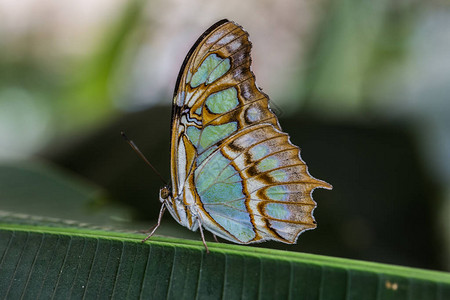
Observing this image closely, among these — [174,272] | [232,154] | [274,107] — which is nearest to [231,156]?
[232,154]

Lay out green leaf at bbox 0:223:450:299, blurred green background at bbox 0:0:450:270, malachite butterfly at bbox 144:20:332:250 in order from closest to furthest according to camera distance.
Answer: green leaf at bbox 0:223:450:299, malachite butterfly at bbox 144:20:332:250, blurred green background at bbox 0:0:450:270

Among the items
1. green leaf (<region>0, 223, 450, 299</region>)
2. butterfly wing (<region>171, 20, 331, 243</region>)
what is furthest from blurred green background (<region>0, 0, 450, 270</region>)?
green leaf (<region>0, 223, 450, 299</region>)

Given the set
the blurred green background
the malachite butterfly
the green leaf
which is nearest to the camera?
the green leaf

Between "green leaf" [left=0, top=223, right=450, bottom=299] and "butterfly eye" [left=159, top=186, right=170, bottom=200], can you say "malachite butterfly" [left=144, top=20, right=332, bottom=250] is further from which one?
"green leaf" [left=0, top=223, right=450, bottom=299]

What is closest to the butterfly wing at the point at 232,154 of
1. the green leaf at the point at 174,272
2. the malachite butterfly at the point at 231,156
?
the malachite butterfly at the point at 231,156

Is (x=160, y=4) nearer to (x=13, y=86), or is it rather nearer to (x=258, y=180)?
(x=13, y=86)

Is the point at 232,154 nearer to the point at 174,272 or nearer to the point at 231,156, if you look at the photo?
the point at 231,156

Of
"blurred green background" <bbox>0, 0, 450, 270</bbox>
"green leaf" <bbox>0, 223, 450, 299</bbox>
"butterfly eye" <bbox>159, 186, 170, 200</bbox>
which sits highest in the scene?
"blurred green background" <bbox>0, 0, 450, 270</bbox>

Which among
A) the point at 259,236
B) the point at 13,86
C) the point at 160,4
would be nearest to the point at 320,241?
the point at 259,236
